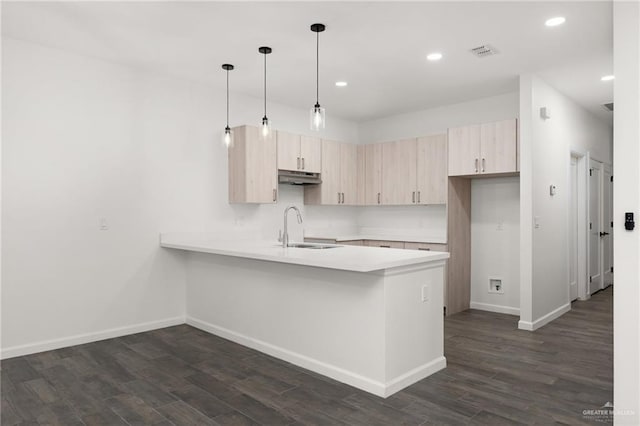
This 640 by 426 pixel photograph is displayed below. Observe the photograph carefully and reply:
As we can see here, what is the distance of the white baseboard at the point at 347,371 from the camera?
2.93 metres

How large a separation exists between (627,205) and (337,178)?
422 centimetres

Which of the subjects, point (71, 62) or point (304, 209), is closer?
point (71, 62)

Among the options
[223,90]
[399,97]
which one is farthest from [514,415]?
[223,90]

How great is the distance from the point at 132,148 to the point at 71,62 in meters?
0.93

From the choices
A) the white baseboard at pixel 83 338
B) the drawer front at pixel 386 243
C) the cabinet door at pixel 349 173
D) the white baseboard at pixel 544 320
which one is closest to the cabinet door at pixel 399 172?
the cabinet door at pixel 349 173

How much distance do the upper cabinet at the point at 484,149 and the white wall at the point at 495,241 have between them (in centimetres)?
61

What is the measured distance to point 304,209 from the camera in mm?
6234

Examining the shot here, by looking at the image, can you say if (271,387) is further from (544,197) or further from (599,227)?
(599,227)

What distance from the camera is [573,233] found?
578cm

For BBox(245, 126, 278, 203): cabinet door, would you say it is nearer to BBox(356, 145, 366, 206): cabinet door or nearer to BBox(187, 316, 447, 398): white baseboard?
BBox(356, 145, 366, 206): cabinet door

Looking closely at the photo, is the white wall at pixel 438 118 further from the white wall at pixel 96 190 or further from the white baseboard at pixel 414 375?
the white baseboard at pixel 414 375

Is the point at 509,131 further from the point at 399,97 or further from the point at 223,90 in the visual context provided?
the point at 223,90

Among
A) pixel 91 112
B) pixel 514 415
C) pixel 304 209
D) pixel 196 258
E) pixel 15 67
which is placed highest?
pixel 15 67

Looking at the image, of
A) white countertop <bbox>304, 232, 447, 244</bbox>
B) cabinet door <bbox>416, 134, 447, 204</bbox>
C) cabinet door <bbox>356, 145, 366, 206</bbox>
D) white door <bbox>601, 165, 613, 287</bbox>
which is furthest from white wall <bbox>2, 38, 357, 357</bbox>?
white door <bbox>601, 165, 613, 287</bbox>
